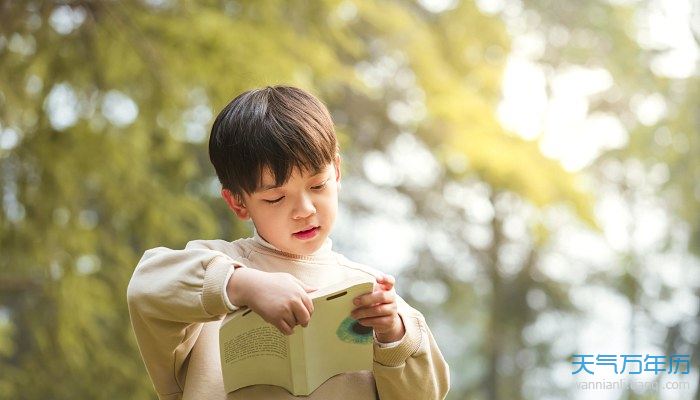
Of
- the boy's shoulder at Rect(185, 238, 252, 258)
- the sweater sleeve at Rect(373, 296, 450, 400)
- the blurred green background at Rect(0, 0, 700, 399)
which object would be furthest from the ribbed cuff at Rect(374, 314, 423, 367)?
the blurred green background at Rect(0, 0, 700, 399)

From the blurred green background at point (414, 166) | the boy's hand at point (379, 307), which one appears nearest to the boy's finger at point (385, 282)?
the boy's hand at point (379, 307)

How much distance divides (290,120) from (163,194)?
3.19 metres

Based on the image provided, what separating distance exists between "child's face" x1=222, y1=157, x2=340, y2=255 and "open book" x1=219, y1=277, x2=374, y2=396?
13cm

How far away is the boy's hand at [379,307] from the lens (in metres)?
1.09

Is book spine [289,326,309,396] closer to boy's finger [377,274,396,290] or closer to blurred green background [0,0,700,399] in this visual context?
boy's finger [377,274,396,290]

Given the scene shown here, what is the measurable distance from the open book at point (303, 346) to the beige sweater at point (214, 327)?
0.06ft

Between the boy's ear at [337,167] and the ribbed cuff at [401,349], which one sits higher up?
the boy's ear at [337,167]

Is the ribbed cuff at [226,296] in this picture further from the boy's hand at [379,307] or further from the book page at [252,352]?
the boy's hand at [379,307]

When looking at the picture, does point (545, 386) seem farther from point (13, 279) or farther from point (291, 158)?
point (291, 158)

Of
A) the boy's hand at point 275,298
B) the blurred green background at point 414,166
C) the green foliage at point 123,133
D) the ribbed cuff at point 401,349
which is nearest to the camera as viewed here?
the boy's hand at point 275,298

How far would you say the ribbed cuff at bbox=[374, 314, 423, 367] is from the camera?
1161mm

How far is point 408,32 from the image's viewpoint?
5773 millimetres

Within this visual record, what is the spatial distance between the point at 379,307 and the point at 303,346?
0.10 meters

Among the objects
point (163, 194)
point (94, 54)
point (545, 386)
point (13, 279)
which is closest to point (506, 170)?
point (163, 194)
